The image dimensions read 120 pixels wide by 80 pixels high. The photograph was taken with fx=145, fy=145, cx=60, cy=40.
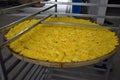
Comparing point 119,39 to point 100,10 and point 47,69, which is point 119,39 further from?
point 100,10

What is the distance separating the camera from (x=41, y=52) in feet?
3.23

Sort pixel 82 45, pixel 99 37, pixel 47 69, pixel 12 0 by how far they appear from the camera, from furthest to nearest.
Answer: pixel 12 0 → pixel 47 69 → pixel 99 37 → pixel 82 45

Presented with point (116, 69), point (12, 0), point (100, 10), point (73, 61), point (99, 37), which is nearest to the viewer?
point (73, 61)

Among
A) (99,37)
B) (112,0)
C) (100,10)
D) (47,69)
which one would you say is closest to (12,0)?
(100,10)

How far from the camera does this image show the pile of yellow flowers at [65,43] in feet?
3.13

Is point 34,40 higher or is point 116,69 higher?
point 34,40

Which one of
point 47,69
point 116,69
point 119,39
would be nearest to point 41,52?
point 119,39

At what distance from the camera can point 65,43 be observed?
1117mm

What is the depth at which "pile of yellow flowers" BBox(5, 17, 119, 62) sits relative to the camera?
3.13 ft

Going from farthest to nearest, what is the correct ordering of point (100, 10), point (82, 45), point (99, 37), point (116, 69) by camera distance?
point (100, 10), point (116, 69), point (99, 37), point (82, 45)

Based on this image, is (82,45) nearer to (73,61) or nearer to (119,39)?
(73,61)

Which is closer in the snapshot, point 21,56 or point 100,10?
point 21,56

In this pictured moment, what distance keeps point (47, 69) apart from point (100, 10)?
2639 mm

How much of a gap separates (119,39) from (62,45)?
1.76ft
